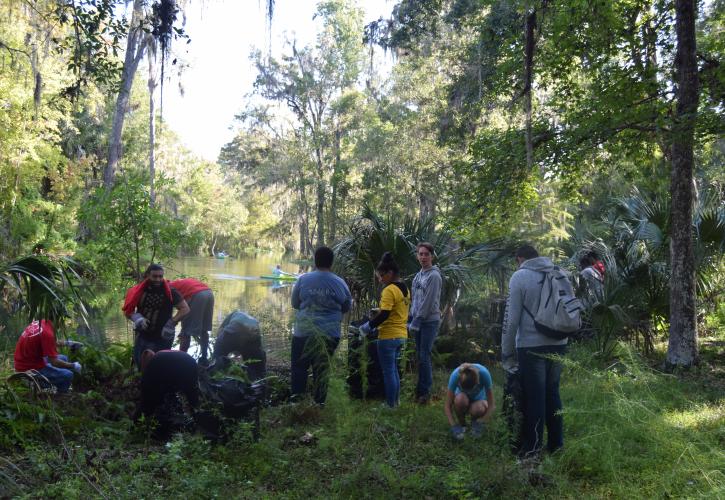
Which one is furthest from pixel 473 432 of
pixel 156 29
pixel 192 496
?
pixel 156 29

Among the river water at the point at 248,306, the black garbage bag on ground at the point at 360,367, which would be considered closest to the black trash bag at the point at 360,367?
the black garbage bag on ground at the point at 360,367

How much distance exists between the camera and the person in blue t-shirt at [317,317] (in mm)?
5992

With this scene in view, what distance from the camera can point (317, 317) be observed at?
607 cm

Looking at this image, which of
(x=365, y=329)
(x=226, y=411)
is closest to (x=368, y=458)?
(x=226, y=411)

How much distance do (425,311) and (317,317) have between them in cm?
112

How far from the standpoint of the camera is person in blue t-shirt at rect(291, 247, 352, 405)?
5.99 m

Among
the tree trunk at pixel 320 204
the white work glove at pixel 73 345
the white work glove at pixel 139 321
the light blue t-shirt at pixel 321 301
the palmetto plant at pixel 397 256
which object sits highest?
the tree trunk at pixel 320 204

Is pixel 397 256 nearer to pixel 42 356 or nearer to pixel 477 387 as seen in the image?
pixel 477 387

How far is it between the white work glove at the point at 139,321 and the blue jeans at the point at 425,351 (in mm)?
2897

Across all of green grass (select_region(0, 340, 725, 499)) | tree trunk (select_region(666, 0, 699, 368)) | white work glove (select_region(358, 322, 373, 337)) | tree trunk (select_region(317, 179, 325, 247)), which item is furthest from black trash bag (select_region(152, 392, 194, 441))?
tree trunk (select_region(317, 179, 325, 247))

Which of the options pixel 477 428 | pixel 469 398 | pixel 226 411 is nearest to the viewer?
pixel 226 411

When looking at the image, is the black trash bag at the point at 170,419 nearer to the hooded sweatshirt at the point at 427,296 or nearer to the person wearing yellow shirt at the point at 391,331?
the person wearing yellow shirt at the point at 391,331

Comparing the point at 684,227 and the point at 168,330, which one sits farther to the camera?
the point at 684,227

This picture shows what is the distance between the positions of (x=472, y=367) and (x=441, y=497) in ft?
5.46
